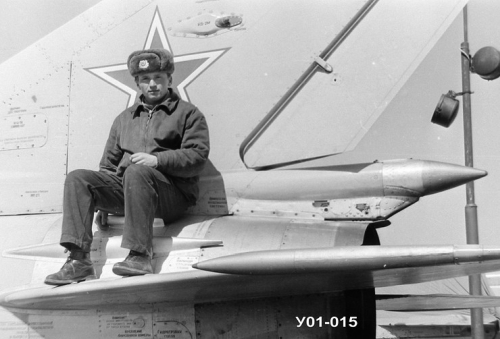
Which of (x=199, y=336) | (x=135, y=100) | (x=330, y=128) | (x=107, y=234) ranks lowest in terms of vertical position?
(x=199, y=336)

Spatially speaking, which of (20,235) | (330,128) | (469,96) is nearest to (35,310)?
(20,235)

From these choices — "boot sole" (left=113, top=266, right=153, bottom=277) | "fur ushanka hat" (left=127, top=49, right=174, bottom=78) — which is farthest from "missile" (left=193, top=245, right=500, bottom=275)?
"fur ushanka hat" (left=127, top=49, right=174, bottom=78)

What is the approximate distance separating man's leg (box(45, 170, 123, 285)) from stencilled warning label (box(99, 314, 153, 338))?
0.26m

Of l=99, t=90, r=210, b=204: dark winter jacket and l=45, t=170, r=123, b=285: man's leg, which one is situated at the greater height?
l=99, t=90, r=210, b=204: dark winter jacket

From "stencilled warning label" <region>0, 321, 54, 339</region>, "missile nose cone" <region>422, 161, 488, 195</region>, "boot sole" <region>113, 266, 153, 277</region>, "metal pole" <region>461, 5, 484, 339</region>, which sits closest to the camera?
"boot sole" <region>113, 266, 153, 277</region>

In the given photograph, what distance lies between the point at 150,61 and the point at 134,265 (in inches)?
44.0

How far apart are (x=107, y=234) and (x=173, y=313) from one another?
61 centimetres

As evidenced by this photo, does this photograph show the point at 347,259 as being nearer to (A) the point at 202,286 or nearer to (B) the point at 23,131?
(A) the point at 202,286

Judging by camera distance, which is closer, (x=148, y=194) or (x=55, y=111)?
(x=148, y=194)

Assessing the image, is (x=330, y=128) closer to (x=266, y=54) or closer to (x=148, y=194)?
(x=266, y=54)

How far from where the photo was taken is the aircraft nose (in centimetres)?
313

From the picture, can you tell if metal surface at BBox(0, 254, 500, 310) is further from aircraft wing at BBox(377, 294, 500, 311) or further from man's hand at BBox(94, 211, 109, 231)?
man's hand at BBox(94, 211, 109, 231)

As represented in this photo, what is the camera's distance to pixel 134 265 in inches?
120

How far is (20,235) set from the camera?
143 inches
